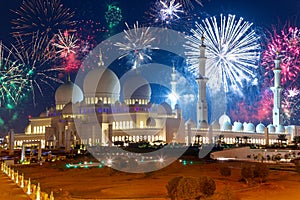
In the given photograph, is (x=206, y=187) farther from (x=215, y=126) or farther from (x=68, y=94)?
(x=68, y=94)

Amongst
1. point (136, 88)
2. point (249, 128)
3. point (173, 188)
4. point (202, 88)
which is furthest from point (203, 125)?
point (173, 188)

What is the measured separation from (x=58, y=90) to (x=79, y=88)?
3165 millimetres

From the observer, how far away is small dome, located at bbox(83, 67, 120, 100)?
66.2 meters

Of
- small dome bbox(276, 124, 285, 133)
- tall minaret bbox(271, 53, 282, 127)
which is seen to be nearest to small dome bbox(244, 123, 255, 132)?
small dome bbox(276, 124, 285, 133)

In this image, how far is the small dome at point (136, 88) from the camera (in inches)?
2653

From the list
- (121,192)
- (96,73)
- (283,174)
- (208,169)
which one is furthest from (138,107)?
(121,192)

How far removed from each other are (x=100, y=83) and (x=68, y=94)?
658 centimetres

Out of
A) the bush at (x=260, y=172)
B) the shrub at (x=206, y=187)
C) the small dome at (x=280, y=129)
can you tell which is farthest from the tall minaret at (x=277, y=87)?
the shrub at (x=206, y=187)

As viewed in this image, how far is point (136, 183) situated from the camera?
23.9m

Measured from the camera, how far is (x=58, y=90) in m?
71.1

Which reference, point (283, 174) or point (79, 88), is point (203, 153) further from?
point (79, 88)

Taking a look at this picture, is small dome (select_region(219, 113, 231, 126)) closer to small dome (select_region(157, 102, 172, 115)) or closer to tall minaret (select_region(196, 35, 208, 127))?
tall minaret (select_region(196, 35, 208, 127))

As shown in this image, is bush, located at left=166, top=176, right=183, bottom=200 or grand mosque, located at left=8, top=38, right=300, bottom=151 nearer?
bush, located at left=166, top=176, right=183, bottom=200

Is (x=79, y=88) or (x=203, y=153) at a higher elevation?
(x=79, y=88)
